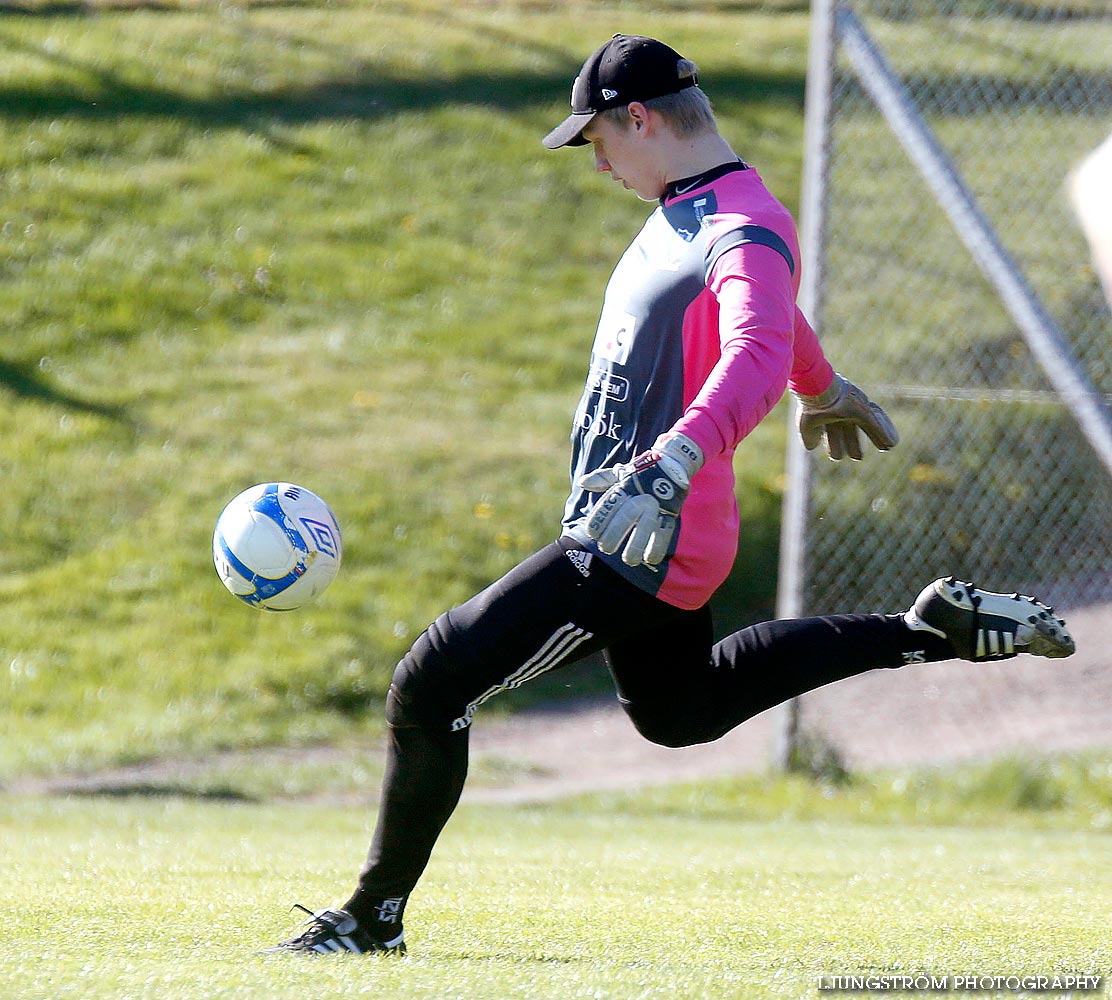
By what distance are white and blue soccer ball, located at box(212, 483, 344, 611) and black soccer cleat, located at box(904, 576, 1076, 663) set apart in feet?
5.26

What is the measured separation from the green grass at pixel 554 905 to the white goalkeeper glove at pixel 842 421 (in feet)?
4.56

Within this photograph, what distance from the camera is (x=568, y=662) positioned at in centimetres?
349

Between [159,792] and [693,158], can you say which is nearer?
[693,158]

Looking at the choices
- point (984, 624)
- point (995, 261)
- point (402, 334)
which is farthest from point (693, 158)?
point (402, 334)

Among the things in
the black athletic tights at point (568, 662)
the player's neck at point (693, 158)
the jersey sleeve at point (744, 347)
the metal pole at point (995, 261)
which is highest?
the metal pole at point (995, 261)

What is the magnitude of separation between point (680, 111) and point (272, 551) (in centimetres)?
156

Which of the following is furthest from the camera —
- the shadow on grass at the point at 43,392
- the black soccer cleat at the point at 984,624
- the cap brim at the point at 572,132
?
the shadow on grass at the point at 43,392

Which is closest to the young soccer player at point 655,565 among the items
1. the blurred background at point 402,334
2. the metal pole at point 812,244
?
the blurred background at point 402,334

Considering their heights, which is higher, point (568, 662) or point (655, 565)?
point (655, 565)

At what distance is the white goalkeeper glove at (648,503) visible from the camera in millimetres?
3018

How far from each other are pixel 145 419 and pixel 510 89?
7.21 m

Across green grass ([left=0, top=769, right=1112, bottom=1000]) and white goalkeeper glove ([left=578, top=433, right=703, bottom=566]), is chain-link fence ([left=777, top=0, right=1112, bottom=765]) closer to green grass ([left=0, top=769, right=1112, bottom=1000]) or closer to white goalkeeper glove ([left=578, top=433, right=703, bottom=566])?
green grass ([left=0, top=769, right=1112, bottom=1000])

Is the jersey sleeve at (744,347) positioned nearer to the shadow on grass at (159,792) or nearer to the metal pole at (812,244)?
the metal pole at (812,244)

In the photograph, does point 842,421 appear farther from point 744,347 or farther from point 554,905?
point 554,905
